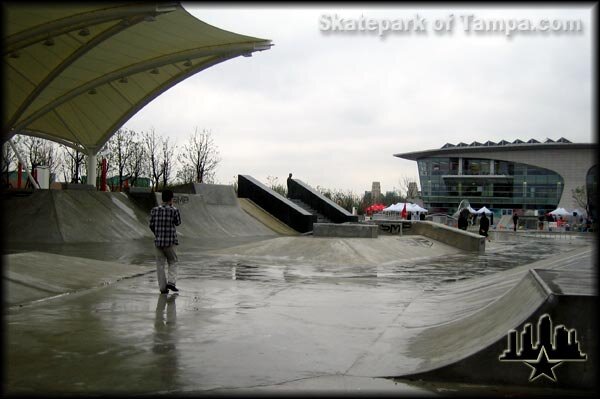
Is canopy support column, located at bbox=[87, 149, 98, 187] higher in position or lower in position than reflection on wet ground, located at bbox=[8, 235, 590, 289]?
higher

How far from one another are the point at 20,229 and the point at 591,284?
1935 centimetres

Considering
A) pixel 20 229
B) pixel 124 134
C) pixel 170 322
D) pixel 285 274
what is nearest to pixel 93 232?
pixel 20 229

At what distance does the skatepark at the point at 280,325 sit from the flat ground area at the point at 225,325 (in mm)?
23

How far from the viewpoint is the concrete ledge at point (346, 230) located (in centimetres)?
1938

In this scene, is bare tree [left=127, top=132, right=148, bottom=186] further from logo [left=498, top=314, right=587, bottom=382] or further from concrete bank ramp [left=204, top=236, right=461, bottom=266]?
logo [left=498, top=314, right=587, bottom=382]

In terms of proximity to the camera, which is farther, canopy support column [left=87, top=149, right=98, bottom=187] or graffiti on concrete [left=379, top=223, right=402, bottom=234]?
canopy support column [left=87, top=149, right=98, bottom=187]

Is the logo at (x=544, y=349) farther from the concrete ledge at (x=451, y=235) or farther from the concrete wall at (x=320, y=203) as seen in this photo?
the concrete wall at (x=320, y=203)

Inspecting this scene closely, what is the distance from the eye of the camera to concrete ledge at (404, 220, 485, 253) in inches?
867

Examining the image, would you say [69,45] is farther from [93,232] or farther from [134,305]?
[134,305]

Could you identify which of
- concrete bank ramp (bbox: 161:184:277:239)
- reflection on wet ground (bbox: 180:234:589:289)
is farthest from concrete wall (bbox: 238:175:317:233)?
reflection on wet ground (bbox: 180:234:589:289)

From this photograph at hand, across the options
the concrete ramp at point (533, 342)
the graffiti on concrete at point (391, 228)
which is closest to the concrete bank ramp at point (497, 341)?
the concrete ramp at point (533, 342)

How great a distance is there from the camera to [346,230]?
19969 mm

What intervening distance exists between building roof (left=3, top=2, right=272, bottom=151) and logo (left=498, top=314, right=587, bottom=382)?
17853mm

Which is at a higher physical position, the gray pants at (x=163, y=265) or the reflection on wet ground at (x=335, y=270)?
the gray pants at (x=163, y=265)
